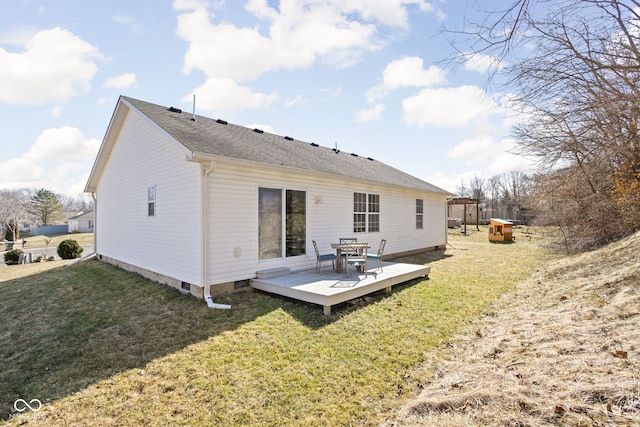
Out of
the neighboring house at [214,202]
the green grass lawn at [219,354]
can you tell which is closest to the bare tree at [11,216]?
the neighboring house at [214,202]

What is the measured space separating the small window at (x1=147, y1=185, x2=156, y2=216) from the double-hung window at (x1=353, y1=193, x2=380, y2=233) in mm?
5765

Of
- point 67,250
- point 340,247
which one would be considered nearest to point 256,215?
point 340,247

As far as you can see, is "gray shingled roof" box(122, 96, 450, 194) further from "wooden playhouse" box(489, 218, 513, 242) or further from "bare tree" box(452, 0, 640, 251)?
"wooden playhouse" box(489, 218, 513, 242)

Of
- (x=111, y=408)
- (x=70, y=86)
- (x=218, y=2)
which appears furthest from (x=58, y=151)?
(x=111, y=408)

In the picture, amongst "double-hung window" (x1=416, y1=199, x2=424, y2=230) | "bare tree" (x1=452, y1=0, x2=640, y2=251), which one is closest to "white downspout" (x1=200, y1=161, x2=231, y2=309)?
"bare tree" (x1=452, y1=0, x2=640, y2=251)

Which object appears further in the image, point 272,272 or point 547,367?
point 272,272

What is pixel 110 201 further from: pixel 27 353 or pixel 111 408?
pixel 111 408

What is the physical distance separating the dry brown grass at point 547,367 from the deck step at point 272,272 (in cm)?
398

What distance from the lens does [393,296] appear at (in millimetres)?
6703

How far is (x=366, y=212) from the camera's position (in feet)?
34.3

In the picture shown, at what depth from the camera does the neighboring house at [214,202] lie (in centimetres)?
632

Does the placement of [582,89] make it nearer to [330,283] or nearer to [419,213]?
[330,283]

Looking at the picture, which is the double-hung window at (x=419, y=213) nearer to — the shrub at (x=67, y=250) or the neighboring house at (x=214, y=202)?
the neighboring house at (x=214, y=202)

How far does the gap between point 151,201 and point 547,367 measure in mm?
8651
